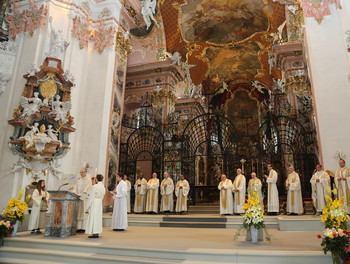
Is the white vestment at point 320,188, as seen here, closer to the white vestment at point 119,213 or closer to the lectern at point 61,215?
the white vestment at point 119,213

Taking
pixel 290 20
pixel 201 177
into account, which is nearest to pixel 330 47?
pixel 290 20

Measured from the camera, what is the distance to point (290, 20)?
53.1 feet

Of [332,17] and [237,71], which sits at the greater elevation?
[237,71]

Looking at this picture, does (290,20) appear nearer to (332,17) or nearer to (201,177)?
(332,17)

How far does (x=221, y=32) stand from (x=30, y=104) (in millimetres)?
14583

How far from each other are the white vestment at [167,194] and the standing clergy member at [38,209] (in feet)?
16.7

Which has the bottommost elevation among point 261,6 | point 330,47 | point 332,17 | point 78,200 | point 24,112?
point 78,200

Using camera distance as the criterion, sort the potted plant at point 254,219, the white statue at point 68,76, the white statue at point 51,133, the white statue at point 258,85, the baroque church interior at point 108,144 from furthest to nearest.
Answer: the white statue at point 258,85 → the white statue at point 68,76 → the white statue at point 51,133 → the potted plant at point 254,219 → the baroque church interior at point 108,144

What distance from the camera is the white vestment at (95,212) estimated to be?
6.60 meters

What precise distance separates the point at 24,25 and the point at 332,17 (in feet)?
35.5

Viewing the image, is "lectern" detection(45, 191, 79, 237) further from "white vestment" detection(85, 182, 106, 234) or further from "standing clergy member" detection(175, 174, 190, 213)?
"standing clergy member" detection(175, 174, 190, 213)

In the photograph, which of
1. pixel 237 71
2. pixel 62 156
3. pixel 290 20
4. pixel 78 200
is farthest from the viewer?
pixel 237 71

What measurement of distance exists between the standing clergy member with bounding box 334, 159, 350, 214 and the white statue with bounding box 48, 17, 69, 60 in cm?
938

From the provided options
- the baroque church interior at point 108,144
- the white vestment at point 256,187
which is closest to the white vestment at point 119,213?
the baroque church interior at point 108,144
